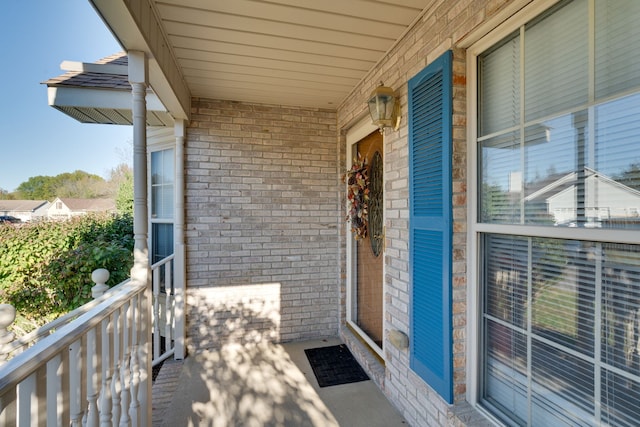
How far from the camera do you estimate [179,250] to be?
3078 millimetres

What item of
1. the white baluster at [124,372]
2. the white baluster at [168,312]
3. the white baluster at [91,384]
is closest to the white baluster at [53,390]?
the white baluster at [91,384]

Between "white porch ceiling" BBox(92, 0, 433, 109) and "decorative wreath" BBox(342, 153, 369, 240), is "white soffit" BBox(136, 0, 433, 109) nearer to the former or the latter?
"white porch ceiling" BBox(92, 0, 433, 109)

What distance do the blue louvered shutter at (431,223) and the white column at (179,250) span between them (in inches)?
88.0

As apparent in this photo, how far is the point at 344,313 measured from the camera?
11.3 ft

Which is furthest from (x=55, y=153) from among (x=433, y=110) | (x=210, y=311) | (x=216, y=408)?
(x=433, y=110)

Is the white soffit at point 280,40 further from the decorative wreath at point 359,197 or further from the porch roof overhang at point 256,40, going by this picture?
the decorative wreath at point 359,197

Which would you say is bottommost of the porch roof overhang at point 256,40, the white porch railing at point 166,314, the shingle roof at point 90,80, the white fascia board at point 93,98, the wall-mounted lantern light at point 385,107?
the white porch railing at point 166,314

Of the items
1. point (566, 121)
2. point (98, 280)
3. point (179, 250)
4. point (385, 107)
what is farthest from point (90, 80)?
point (566, 121)

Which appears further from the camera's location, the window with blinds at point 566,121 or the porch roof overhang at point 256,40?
the porch roof overhang at point 256,40

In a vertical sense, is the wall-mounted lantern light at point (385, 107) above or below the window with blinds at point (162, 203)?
above

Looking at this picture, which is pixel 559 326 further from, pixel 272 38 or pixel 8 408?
pixel 272 38

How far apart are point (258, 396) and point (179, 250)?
1.56 meters

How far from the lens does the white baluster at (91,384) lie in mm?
1263

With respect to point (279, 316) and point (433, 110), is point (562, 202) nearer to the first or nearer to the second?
point (433, 110)
